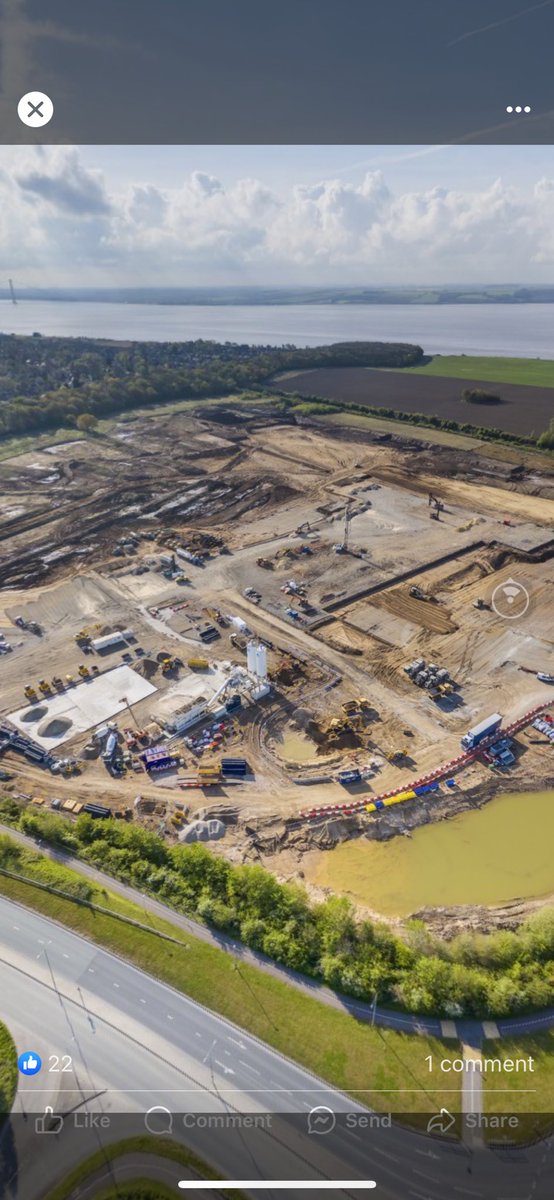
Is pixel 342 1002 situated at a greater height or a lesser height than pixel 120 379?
lesser

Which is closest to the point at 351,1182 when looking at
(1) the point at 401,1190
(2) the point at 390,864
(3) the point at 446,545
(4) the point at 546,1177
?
(1) the point at 401,1190

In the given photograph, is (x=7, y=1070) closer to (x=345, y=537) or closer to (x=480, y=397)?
(x=345, y=537)

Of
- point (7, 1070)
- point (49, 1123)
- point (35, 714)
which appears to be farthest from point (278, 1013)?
point (35, 714)

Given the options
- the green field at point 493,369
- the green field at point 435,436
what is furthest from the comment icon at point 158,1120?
the green field at point 493,369

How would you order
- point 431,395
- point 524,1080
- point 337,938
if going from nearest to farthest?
point 524,1080, point 337,938, point 431,395

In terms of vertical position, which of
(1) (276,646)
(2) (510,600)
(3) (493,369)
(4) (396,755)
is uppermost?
(3) (493,369)

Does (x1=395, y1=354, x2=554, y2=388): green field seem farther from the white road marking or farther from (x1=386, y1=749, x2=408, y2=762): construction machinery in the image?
the white road marking

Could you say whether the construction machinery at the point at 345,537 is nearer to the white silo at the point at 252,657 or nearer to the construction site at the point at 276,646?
the construction site at the point at 276,646

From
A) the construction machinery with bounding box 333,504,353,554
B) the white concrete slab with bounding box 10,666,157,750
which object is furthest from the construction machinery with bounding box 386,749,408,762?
the construction machinery with bounding box 333,504,353,554
